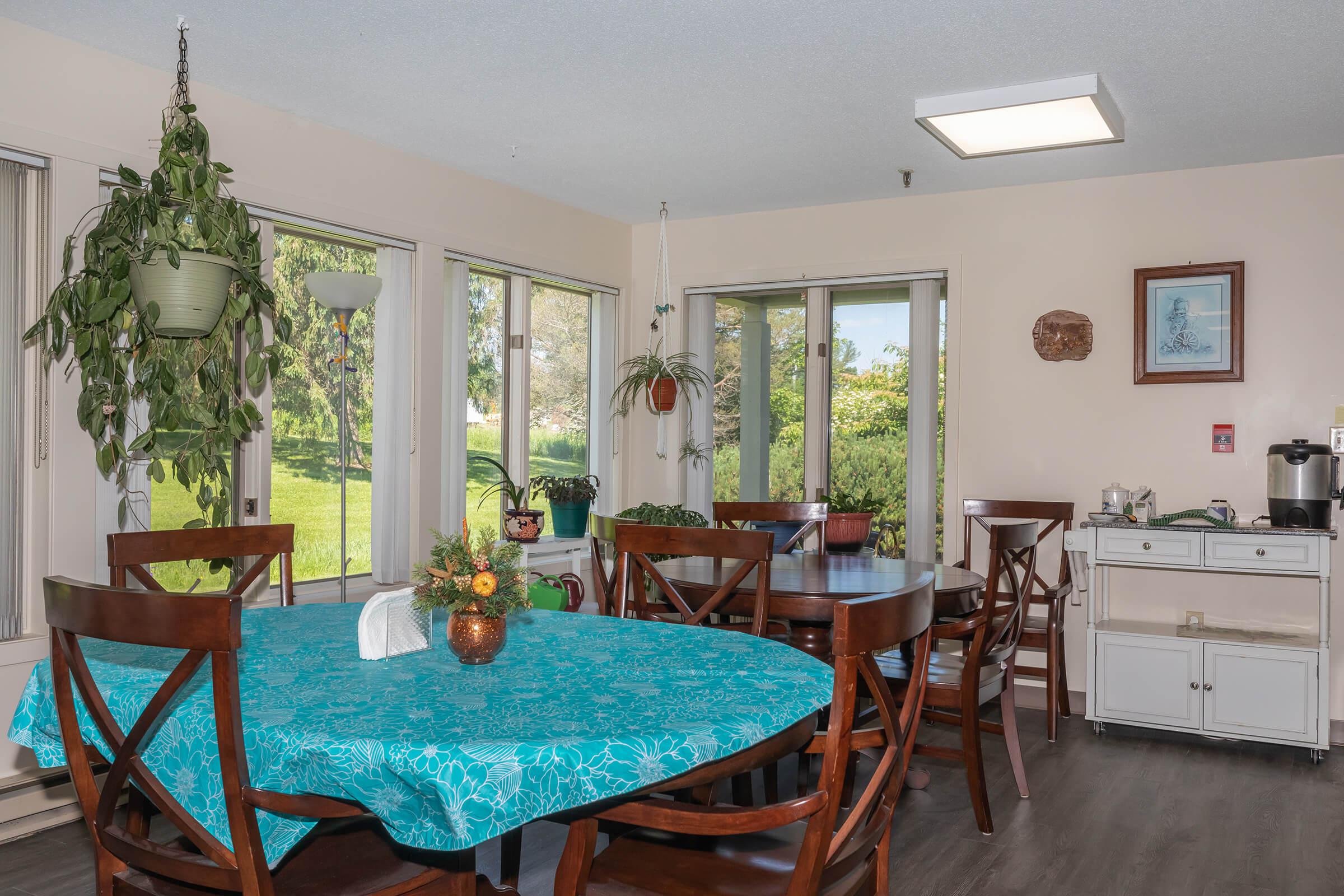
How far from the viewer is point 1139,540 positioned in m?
4.27

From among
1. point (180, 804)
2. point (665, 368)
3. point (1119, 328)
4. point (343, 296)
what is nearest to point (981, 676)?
point (1119, 328)

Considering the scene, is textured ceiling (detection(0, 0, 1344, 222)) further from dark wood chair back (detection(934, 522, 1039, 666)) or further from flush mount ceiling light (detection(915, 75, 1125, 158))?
dark wood chair back (detection(934, 522, 1039, 666))

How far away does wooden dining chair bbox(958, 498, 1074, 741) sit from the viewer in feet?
13.5

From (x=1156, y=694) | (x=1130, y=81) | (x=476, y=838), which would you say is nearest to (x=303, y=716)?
(x=476, y=838)

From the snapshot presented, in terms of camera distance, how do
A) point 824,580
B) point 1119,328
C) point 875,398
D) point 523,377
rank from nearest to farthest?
point 824,580 < point 1119,328 < point 523,377 < point 875,398

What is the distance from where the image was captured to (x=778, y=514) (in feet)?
14.3

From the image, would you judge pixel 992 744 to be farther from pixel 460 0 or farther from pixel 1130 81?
pixel 460 0

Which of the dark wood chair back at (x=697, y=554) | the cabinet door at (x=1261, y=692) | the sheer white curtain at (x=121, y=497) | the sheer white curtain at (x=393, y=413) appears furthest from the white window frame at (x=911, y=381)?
the sheer white curtain at (x=121, y=497)

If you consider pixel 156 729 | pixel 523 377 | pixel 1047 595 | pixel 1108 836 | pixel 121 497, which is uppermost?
pixel 523 377

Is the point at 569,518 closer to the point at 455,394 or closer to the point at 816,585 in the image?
the point at 455,394

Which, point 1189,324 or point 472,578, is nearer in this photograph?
point 472,578

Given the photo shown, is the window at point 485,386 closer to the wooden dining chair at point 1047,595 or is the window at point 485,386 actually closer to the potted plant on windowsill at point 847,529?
the potted plant on windowsill at point 847,529

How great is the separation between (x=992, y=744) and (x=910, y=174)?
2.55 metres

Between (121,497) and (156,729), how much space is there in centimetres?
218
